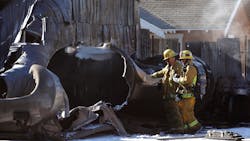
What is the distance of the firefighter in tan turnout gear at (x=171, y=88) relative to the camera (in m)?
10.5

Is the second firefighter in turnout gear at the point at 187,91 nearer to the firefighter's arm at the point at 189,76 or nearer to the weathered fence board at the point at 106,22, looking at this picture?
the firefighter's arm at the point at 189,76

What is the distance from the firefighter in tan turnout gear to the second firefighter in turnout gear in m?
0.09

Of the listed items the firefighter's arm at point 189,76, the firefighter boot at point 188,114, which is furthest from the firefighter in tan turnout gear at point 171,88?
the firefighter's arm at point 189,76

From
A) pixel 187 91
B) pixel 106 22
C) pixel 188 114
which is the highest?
pixel 106 22

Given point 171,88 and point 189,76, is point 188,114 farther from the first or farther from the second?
point 189,76

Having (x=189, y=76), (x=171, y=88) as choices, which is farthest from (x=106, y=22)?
(x=189, y=76)

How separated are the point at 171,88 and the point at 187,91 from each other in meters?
0.40

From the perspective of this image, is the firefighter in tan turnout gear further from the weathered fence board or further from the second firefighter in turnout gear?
the weathered fence board

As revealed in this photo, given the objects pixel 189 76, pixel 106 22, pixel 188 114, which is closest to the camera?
pixel 189 76

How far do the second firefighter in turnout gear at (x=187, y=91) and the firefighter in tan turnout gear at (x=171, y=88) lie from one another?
9 centimetres

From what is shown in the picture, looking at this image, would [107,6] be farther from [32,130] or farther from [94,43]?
[32,130]

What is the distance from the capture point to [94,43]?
1331 cm

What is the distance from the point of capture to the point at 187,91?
10305mm

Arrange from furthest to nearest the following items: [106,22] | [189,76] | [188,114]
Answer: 1. [106,22]
2. [188,114]
3. [189,76]
